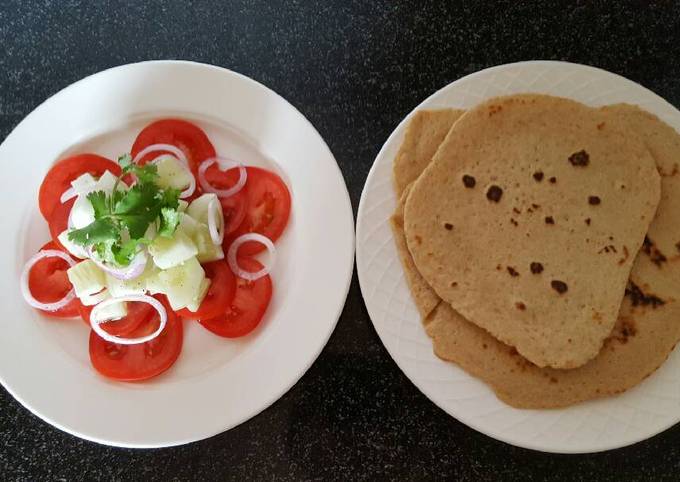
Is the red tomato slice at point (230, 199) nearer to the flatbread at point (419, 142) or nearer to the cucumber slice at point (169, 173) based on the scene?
the cucumber slice at point (169, 173)

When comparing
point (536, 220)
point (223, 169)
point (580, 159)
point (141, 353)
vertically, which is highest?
point (580, 159)

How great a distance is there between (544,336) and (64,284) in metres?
1.21

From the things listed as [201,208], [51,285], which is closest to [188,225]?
[201,208]

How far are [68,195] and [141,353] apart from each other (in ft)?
1.47

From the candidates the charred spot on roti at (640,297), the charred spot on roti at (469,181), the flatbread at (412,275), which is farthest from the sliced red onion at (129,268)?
the charred spot on roti at (640,297)

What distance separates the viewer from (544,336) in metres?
1.44

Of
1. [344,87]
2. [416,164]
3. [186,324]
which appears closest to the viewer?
[416,164]

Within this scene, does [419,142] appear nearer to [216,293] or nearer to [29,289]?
[216,293]

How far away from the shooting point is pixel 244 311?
1.58 metres

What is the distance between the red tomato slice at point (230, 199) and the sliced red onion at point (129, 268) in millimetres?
231

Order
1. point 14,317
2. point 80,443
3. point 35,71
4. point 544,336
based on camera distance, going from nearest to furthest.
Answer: point 544,336
point 14,317
point 80,443
point 35,71

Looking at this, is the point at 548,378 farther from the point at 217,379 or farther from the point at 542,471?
the point at 217,379

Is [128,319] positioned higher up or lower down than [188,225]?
lower down

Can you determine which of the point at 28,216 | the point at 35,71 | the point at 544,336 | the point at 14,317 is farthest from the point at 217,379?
the point at 35,71
